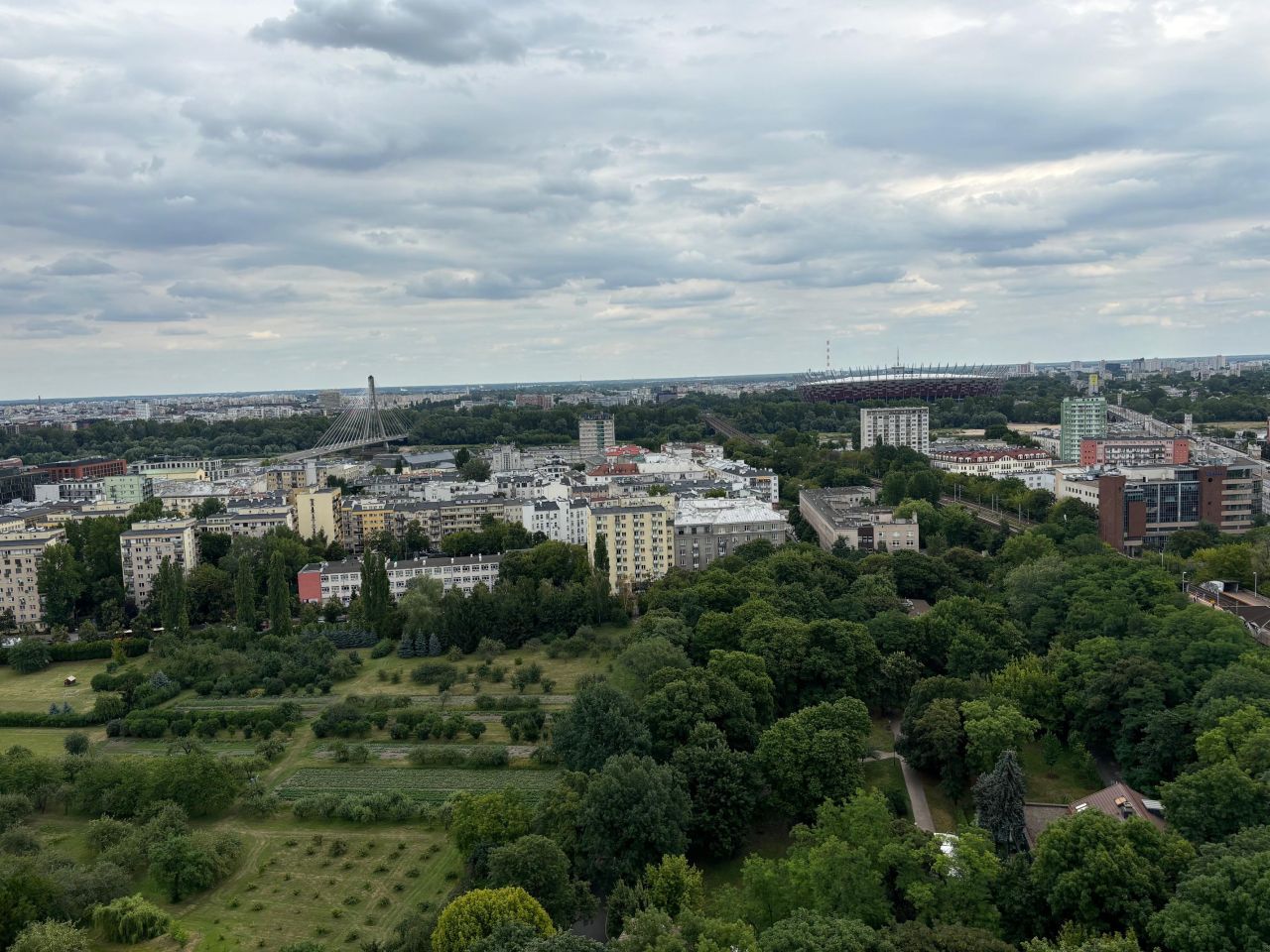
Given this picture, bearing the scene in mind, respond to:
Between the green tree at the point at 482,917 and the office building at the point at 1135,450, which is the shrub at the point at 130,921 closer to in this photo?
the green tree at the point at 482,917

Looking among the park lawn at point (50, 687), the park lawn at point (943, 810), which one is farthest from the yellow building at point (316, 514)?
the park lawn at point (943, 810)

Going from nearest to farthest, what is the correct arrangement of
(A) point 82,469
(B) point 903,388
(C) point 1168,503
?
(C) point 1168,503 → (A) point 82,469 → (B) point 903,388

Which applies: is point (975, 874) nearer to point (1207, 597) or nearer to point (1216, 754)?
point (1216, 754)

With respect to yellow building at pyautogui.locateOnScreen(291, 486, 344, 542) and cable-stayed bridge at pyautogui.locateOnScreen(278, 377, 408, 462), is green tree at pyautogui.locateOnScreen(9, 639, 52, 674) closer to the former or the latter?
yellow building at pyautogui.locateOnScreen(291, 486, 344, 542)

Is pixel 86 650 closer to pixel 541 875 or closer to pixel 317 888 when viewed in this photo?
pixel 317 888

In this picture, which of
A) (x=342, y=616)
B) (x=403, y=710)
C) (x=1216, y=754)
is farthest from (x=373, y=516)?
(x=1216, y=754)

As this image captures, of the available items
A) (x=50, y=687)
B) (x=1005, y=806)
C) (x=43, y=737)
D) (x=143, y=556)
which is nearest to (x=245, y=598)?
(x=50, y=687)
